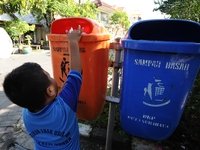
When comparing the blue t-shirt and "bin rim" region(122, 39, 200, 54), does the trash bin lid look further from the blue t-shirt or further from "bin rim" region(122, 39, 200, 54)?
the blue t-shirt

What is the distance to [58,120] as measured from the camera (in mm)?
1002

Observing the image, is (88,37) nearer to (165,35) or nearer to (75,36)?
(75,36)

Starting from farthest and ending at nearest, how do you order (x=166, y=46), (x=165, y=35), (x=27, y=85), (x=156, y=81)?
(x=165, y=35) → (x=156, y=81) → (x=166, y=46) → (x=27, y=85)

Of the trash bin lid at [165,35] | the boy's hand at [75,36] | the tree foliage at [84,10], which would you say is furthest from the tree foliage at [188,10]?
the tree foliage at [84,10]

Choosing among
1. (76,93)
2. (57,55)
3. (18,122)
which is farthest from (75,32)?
(18,122)

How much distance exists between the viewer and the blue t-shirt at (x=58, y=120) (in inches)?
39.4

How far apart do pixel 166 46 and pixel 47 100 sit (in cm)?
88

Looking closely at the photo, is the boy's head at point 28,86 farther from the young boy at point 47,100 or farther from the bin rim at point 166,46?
the bin rim at point 166,46

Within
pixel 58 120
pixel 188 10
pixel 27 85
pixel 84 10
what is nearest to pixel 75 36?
pixel 27 85

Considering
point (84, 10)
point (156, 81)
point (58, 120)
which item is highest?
point (84, 10)

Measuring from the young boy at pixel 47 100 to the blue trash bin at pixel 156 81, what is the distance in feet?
1.45

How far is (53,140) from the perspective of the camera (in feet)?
3.48

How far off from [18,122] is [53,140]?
1817mm

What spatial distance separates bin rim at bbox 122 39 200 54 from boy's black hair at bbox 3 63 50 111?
2.19 ft
